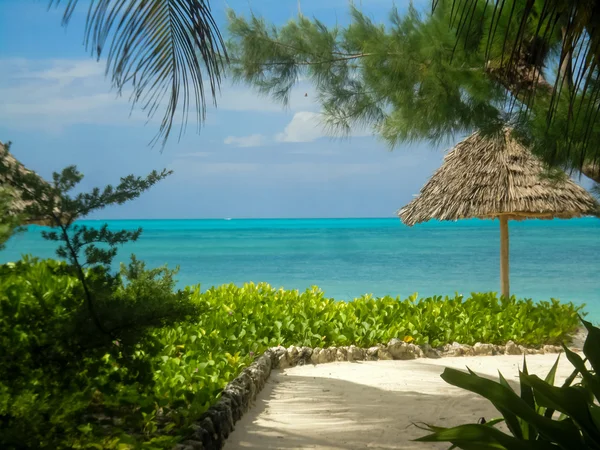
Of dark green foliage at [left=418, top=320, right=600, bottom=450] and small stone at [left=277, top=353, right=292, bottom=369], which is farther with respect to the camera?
small stone at [left=277, top=353, right=292, bottom=369]

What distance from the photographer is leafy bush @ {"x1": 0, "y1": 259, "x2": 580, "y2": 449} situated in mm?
2742

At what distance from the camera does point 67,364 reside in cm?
287

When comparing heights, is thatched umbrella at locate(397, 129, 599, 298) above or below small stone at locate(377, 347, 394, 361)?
above

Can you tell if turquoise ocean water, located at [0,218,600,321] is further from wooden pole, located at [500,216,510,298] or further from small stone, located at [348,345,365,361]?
small stone, located at [348,345,365,361]

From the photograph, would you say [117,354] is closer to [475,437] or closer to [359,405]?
[475,437]

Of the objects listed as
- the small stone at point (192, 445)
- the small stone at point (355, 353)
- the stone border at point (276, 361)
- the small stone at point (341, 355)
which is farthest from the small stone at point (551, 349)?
the small stone at point (192, 445)

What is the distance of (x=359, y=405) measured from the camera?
4.65 meters

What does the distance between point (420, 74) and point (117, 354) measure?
2.93 m

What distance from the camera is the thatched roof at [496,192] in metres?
8.05

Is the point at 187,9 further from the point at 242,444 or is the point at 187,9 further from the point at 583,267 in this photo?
the point at 583,267

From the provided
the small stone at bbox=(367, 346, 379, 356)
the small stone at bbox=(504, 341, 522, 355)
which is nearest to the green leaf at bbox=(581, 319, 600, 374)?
the small stone at bbox=(367, 346, 379, 356)

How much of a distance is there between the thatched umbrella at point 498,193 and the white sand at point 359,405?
2475 millimetres

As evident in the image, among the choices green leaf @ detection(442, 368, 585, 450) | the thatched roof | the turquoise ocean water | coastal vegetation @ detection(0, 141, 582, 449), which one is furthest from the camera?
the turquoise ocean water

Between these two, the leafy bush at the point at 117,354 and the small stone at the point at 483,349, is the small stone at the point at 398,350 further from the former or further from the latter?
the small stone at the point at 483,349
